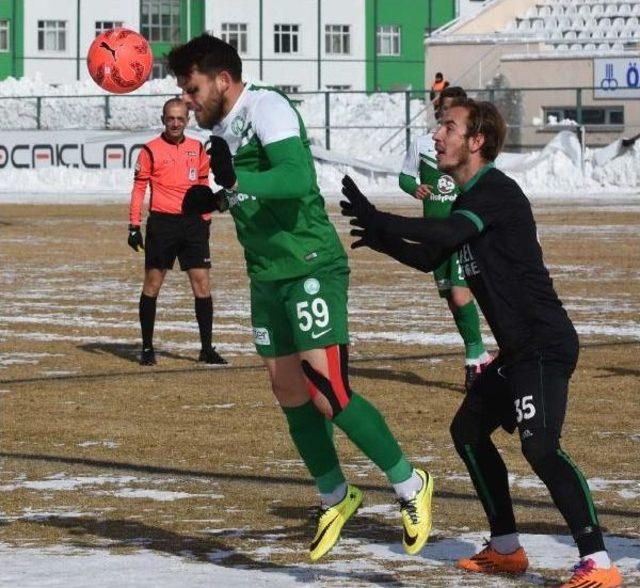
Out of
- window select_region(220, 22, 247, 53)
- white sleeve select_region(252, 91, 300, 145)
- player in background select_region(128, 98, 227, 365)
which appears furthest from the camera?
window select_region(220, 22, 247, 53)

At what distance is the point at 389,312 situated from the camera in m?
17.5

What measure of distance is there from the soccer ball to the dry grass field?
2.26 m

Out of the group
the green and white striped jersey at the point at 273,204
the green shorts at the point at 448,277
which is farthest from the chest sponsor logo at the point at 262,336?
the green shorts at the point at 448,277

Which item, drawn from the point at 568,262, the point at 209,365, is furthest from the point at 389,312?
the point at 568,262

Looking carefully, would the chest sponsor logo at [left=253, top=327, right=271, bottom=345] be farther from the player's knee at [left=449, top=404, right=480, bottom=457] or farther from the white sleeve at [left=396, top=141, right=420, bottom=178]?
the white sleeve at [left=396, top=141, right=420, bottom=178]

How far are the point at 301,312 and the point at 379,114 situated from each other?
49.5 metres

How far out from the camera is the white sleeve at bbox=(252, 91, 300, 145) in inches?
270

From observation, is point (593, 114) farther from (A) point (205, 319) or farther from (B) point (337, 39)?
(B) point (337, 39)

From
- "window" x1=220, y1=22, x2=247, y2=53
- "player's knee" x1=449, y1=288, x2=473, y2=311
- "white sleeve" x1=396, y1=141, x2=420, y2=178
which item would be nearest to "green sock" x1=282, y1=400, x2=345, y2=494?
→ "player's knee" x1=449, y1=288, x2=473, y2=311

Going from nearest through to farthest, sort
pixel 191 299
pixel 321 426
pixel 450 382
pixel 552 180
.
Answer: pixel 321 426
pixel 450 382
pixel 191 299
pixel 552 180

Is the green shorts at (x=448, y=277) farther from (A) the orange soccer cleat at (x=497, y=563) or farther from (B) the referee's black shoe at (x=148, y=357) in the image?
(A) the orange soccer cleat at (x=497, y=563)

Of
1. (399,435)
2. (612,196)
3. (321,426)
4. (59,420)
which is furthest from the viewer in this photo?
(612,196)

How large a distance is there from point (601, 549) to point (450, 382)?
6.35m

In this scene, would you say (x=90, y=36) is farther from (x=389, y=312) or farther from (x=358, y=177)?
(x=389, y=312)
